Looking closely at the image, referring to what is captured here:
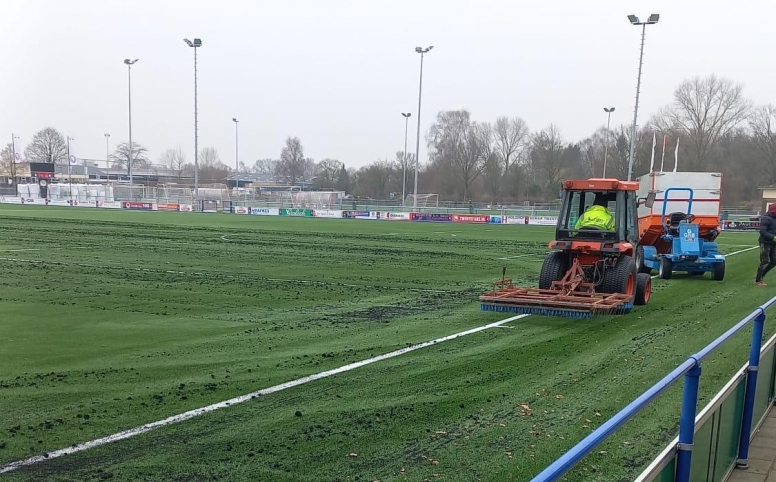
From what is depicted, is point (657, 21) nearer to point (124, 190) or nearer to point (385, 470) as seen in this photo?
point (385, 470)

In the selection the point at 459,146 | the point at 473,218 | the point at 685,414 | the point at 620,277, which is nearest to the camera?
the point at 685,414

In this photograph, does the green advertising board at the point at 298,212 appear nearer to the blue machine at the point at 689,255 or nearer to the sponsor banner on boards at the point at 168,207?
the sponsor banner on boards at the point at 168,207

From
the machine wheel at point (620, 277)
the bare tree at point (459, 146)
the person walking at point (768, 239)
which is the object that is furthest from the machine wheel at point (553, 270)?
the bare tree at point (459, 146)

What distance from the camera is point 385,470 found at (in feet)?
15.6

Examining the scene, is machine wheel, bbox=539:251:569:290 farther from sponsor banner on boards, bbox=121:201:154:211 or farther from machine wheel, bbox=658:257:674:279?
sponsor banner on boards, bbox=121:201:154:211

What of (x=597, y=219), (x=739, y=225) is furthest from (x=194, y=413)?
(x=739, y=225)

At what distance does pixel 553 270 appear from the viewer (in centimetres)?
1211

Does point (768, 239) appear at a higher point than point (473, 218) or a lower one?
higher

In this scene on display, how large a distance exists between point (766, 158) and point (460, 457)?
264ft

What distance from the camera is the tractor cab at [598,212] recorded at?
477 inches

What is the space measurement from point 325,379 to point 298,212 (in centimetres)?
5372

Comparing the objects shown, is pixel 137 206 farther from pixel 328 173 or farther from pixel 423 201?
pixel 328 173

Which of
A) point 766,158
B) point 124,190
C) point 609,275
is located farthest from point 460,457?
point 766,158

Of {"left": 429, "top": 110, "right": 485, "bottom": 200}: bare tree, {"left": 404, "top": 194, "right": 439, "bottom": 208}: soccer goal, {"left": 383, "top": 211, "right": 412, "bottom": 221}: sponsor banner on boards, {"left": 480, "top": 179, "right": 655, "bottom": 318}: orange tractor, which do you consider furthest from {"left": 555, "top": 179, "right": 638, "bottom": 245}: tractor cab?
{"left": 429, "top": 110, "right": 485, "bottom": 200}: bare tree
